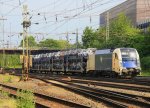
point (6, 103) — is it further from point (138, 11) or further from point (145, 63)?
point (138, 11)

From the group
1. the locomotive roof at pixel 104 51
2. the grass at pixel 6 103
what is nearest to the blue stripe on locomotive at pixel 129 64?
the locomotive roof at pixel 104 51

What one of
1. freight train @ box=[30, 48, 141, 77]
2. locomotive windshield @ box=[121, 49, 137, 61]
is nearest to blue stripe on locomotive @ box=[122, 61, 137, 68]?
freight train @ box=[30, 48, 141, 77]

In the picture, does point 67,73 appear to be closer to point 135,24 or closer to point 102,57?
point 102,57

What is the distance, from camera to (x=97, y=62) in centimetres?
4228

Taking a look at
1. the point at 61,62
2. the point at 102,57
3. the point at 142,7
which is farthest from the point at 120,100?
the point at 142,7

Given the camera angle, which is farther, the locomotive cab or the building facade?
the building facade

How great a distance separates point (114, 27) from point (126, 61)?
41453 mm

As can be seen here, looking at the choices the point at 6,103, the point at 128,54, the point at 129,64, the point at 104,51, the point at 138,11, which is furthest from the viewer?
the point at 138,11

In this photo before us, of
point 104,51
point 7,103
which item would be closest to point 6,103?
point 7,103

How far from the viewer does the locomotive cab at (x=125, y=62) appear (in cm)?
3634

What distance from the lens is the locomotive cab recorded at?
36344mm

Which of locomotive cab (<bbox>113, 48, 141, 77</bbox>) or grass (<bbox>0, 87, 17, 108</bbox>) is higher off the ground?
locomotive cab (<bbox>113, 48, 141, 77</bbox>)

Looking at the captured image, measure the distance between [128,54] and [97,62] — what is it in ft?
18.7

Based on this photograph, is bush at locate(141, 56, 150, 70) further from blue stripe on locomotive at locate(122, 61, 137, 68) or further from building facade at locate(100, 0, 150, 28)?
building facade at locate(100, 0, 150, 28)
